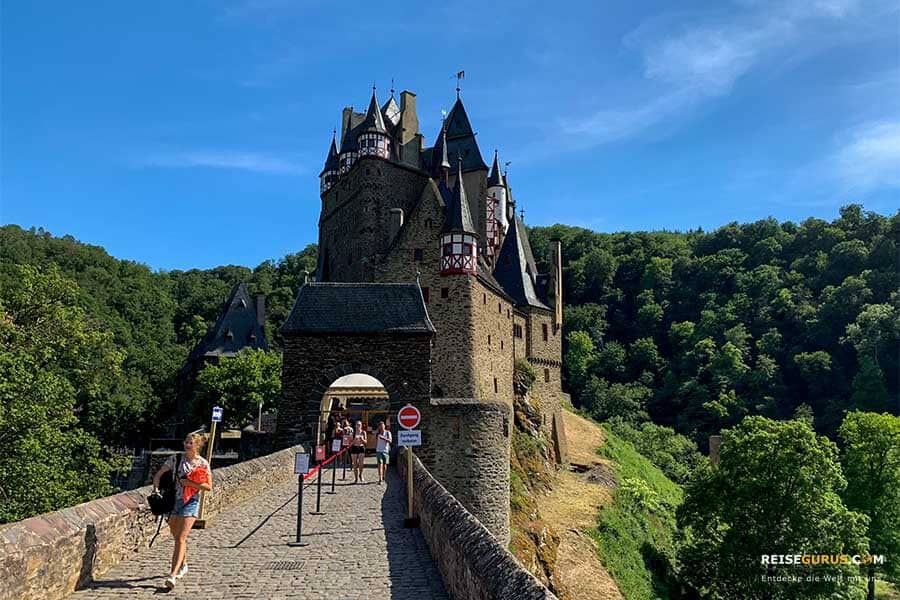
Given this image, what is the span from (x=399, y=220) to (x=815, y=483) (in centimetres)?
2422

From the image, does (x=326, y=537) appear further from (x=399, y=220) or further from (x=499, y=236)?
(x=499, y=236)

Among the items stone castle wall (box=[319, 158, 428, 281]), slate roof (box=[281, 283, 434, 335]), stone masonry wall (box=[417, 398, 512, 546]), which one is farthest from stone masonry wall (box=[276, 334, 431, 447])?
stone castle wall (box=[319, 158, 428, 281])

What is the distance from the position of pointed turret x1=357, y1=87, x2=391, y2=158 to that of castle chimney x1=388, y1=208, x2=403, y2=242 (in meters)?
3.88

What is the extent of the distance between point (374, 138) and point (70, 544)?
3636 centimetres

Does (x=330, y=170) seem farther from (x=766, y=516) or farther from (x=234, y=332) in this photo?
(x=766, y=516)

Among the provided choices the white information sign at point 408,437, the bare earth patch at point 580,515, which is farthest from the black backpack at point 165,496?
the bare earth patch at point 580,515

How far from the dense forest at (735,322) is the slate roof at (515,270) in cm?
3573

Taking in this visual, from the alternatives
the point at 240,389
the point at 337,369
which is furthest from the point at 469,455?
the point at 240,389

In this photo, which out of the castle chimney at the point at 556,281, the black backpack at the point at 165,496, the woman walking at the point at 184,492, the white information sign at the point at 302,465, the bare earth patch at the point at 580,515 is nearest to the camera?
the woman walking at the point at 184,492

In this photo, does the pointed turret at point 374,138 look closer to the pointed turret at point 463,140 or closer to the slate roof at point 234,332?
the pointed turret at point 463,140

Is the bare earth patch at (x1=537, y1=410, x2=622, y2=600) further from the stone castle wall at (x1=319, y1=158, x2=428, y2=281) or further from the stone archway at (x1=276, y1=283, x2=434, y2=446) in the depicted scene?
the stone castle wall at (x1=319, y1=158, x2=428, y2=281)

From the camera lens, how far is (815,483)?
26000mm

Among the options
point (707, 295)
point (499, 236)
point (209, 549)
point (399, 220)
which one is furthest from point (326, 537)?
point (707, 295)

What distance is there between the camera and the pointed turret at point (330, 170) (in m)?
47.8
